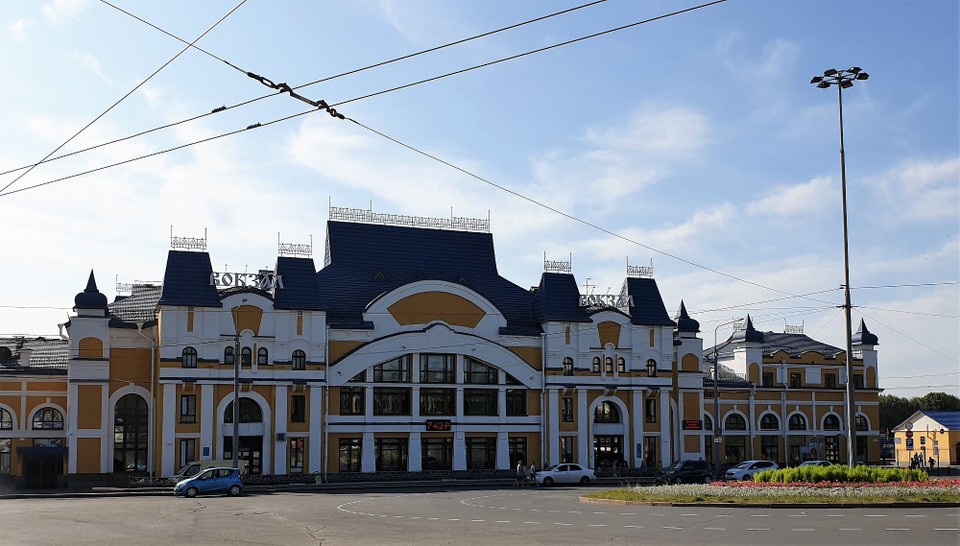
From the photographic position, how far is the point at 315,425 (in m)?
58.5

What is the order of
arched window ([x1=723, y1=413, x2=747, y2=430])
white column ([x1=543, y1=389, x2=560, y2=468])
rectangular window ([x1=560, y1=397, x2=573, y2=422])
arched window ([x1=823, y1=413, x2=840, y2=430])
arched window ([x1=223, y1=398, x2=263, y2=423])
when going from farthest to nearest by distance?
arched window ([x1=823, y1=413, x2=840, y2=430]), arched window ([x1=723, y1=413, x2=747, y2=430]), rectangular window ([x1=560, y1=397, x2=573, y2=422]), white column ([x1=543, y1=389, x2=560, y2=468]), arched window ([x1=223, y1=398, x2=263, y2=423])

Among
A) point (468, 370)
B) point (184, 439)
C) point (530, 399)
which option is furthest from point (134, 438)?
point (530, 399)

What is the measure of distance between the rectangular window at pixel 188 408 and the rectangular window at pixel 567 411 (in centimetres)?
2289

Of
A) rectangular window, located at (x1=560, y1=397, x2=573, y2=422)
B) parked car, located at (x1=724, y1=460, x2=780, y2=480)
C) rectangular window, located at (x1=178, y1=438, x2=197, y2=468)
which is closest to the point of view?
Result: parked car, located at (x1=724, y1=460, x2=780, y2=480)

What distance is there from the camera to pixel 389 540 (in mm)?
21984

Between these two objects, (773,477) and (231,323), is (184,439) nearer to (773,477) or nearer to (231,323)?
(231,323)

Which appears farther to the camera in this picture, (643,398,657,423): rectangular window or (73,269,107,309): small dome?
(643,398,657,423): rectangular window

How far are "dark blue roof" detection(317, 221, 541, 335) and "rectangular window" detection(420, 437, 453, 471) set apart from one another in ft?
27.5

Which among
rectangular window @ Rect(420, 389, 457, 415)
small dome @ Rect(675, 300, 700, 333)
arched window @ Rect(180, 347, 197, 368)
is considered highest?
small dome @ Rect(675, 300, 700, 333)

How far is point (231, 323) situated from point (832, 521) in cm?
4031

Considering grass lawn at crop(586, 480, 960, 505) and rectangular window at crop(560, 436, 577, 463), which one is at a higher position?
grass lawn at crop(586, 480, 960, 505)

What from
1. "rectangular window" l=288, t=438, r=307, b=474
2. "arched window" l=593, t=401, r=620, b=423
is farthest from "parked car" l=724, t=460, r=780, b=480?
"rectangular window" l=288, t=438, r=307, b=474

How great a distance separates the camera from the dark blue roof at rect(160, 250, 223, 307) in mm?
56312

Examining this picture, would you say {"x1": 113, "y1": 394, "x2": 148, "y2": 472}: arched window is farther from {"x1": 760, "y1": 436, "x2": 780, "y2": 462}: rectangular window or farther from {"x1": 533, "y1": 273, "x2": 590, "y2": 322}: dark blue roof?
{"x1": 760, "y1": 436, "x2": 780, "y2": 462}: rectangular window
